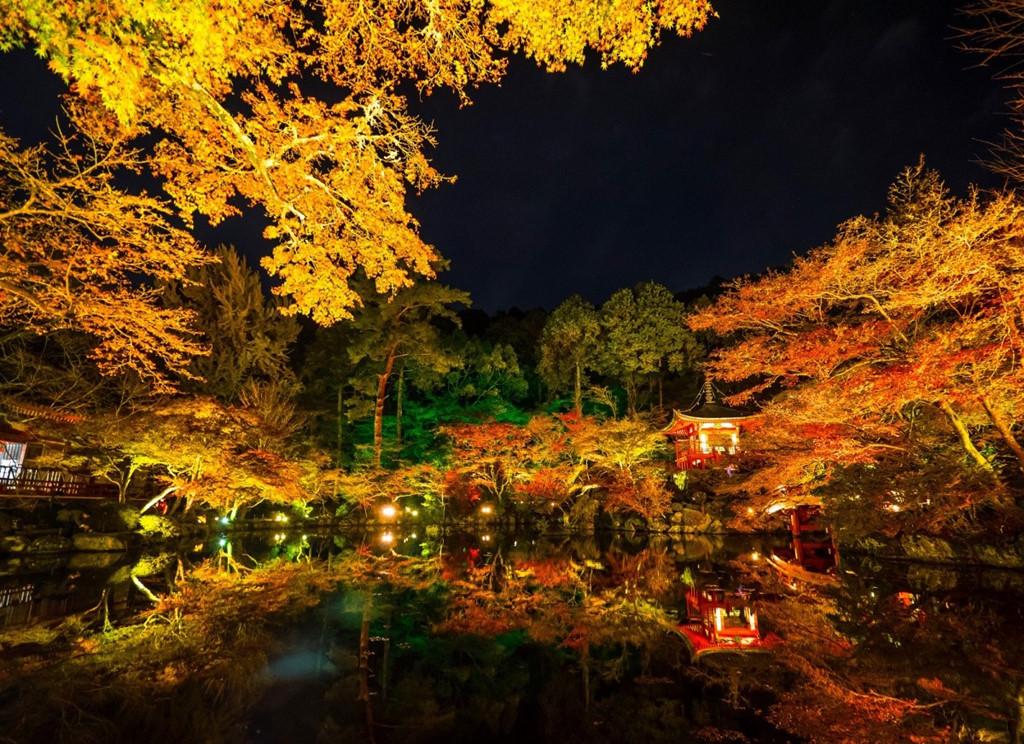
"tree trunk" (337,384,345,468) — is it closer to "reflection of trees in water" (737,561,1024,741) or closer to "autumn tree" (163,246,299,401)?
"autumn tree" (163,246,299,401)

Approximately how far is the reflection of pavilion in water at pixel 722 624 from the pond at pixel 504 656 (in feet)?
0.14

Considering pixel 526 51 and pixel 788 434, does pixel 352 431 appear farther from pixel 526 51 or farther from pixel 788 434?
pixel 526 51

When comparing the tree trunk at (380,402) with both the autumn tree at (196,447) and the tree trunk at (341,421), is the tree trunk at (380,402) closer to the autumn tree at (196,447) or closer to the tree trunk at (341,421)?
the tree trunk at (341,421)

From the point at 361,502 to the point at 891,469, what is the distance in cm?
1581

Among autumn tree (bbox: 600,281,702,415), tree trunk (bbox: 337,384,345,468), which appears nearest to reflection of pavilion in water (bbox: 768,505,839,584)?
autumn tree (bbox: 600,281,702,415)

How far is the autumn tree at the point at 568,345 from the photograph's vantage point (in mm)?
23375

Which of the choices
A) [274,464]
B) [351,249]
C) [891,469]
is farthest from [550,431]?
[351,249]

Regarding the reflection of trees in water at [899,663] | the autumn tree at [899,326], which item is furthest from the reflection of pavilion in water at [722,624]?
the autumn tree at [899,326]

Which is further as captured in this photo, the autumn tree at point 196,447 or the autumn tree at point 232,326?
the autumn tree at point 232,326

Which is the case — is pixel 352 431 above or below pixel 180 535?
above

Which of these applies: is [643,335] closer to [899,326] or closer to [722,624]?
[899,326]

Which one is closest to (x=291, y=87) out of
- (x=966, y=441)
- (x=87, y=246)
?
(x=87, y=246)

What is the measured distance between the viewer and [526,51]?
4176 millimetres

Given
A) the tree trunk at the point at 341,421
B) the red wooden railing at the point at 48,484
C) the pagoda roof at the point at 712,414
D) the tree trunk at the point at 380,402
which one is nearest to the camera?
the red wooden railing at the point at 48,484
